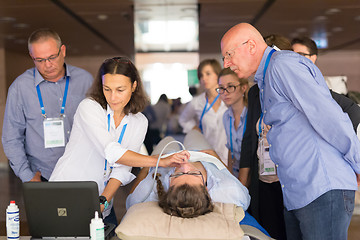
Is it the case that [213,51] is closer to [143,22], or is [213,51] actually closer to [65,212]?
[143,22]

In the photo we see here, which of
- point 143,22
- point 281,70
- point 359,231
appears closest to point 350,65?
point 143,22

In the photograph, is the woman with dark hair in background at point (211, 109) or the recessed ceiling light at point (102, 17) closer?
the woman with dark hair in background at point (211, 109)

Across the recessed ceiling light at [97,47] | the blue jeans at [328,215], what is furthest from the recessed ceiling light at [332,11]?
the blue jeans at [328,215]

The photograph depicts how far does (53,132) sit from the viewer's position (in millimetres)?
2953

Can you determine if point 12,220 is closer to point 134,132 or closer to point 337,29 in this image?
point 134,132

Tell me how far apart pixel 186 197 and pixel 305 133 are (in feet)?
2.33

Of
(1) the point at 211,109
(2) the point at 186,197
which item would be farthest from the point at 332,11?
(2) the point at 186,197

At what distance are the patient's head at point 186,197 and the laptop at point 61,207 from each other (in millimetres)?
467

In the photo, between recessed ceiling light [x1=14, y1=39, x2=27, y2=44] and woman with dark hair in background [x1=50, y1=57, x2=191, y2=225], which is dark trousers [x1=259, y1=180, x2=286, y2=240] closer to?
woman with dark hair in background [x1=50, y1=57, x2=191, y2=225]

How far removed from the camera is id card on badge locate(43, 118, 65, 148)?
294cm

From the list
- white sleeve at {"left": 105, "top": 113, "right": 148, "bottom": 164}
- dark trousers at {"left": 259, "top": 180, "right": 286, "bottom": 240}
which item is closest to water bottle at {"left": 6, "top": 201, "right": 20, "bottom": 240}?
white sleeve at {"left": 105, "top": 113, "right": 148, "bottom": 164}

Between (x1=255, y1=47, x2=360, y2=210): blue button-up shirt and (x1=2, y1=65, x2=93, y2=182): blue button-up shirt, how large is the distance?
1.60 meters

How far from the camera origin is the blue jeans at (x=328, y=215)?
1867mm

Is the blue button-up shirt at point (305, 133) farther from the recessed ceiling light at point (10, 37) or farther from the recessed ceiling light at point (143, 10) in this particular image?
the recessed ceiling light at point (10, 37)
